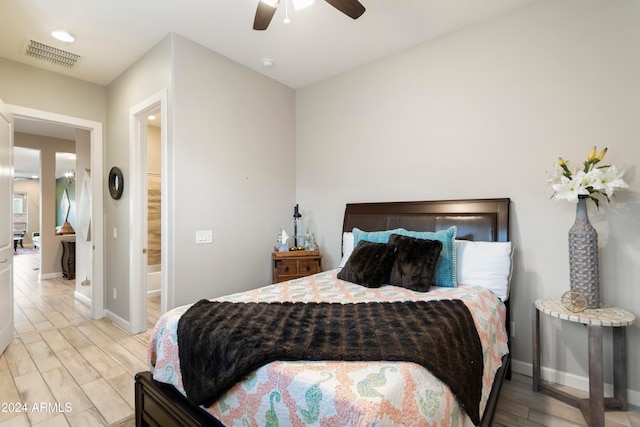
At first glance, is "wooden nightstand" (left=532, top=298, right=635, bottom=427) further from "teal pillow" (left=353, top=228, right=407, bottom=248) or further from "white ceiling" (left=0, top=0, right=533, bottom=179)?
"white ceiling" (left=0, top=0, right=533, bottom=179)

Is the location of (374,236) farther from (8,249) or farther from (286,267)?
(8,249)

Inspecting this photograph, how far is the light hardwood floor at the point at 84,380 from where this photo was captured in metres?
1.93

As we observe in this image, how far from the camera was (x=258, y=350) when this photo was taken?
3.86 ft

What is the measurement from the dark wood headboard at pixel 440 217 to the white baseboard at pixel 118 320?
258 centimetres

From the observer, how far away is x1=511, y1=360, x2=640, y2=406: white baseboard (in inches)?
79.4

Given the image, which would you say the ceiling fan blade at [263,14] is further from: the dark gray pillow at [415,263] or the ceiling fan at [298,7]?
the dark gray pillow at [415,263]

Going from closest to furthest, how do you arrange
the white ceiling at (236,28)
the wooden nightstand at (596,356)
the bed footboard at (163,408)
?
the bed footboard at (163,408)
the wooden nightstand at (596,356)
the white ceiling at (236,28)

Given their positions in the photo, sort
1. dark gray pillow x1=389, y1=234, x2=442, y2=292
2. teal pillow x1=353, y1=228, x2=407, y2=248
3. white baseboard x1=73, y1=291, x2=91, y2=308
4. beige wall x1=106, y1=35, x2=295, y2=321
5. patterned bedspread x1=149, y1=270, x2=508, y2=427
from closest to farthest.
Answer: patterned bedspread x1=149, y1=270, x2=508, y2=427, dark gray pillow x1=389, y1=234, x2=442, y2=292, teal pillow x1=353, y1=228, x2=407, y2=248, beige wall x1=106, y1=35, x2=295, y2=321, white baseboard x1=73, y1=291, x2=91, y2=308

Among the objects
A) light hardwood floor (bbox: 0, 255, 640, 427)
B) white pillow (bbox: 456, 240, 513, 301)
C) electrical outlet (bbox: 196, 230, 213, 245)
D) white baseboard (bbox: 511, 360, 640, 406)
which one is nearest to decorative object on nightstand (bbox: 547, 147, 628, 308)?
white pillow (bbox: 456, 240, 513, 301)

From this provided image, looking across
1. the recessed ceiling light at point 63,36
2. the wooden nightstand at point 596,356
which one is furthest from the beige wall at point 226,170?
the wooden nightstand at point 596,356

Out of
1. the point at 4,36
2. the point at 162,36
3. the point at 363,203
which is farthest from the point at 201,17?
the point at 363,203

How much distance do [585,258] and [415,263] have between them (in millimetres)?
1053

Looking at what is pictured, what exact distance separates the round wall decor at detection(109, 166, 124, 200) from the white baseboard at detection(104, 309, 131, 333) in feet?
4.49

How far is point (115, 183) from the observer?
351 cm
